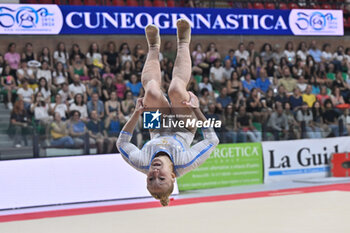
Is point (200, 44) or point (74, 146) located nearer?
point (74, 146)

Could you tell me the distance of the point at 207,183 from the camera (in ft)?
40.0

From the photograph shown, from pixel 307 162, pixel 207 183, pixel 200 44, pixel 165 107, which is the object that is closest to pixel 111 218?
pixel 165 107

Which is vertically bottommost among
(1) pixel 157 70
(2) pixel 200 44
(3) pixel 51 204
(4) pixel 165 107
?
(3) pixel 51 204

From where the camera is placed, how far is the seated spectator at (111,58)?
13.3 metres

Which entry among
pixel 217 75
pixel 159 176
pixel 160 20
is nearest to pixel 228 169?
pixel 217 75

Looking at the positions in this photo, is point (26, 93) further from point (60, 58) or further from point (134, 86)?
point (134, 86)

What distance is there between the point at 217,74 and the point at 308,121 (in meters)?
2.71

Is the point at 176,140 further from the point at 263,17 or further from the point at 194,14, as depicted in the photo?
the point at 263,17

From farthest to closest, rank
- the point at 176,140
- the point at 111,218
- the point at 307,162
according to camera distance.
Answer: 1. the point at 307,162
2. the point at 111,218
3. the point at 176,140

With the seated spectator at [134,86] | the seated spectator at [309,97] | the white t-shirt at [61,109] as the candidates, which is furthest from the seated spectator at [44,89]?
the seated spectator at [309,97]

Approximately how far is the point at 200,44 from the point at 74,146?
5.56 m

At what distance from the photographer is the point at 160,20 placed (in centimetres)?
1378

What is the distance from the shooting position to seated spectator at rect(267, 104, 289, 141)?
12.8 meters

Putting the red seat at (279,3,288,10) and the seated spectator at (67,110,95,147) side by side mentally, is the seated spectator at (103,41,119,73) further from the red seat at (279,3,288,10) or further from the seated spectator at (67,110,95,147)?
the red seat at (279,3,288,10)
